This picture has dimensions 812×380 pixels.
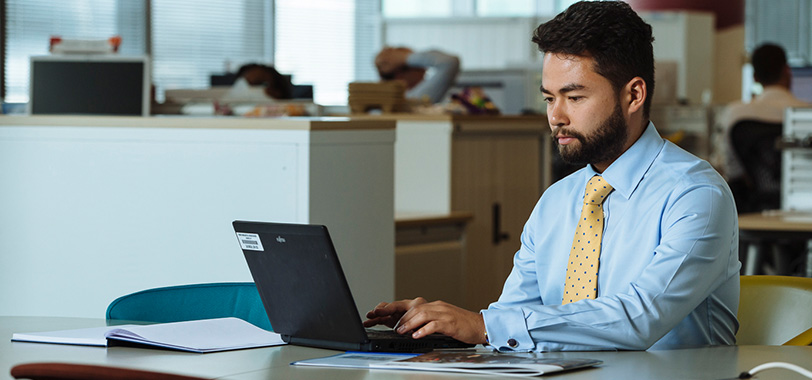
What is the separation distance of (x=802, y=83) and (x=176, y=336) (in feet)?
18.1

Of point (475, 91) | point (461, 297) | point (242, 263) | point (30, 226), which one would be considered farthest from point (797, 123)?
point (30, 226)

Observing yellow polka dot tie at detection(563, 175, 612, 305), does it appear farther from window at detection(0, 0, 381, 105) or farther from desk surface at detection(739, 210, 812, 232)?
window at detection(0, 0, 381, 105)

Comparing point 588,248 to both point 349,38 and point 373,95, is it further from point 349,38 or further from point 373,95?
point 349,38

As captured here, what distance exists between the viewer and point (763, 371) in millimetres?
1351

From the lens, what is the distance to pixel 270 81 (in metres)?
5.28

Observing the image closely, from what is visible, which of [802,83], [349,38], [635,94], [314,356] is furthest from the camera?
[349,38]

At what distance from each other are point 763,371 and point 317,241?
61 cm

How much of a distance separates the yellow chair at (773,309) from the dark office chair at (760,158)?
3922mm

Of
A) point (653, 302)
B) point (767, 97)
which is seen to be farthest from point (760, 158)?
point (653, 302)

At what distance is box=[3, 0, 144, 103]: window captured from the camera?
23.4ft

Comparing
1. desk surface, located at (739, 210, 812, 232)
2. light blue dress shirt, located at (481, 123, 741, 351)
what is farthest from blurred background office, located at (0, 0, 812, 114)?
light blue dress shirt, located at (481, 123, 741, 351)

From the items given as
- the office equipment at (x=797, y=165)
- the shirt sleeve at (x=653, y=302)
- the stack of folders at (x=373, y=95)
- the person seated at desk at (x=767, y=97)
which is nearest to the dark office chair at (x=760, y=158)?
the person seated at desk at (x=767, y=97)

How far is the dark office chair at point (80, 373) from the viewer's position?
3.26ft

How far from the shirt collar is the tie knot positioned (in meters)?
0.01
